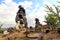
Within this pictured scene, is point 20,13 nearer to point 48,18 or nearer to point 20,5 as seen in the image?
point 20,5

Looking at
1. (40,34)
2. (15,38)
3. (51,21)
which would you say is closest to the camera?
(40,34)

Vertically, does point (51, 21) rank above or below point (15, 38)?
above

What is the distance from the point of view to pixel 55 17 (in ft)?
67.8

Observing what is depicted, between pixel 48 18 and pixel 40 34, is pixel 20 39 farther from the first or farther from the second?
pixel 48 18

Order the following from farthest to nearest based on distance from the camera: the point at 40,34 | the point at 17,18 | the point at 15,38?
the point at 17,18
the point at 15,38
the point at 40,34

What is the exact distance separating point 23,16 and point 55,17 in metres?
3.82

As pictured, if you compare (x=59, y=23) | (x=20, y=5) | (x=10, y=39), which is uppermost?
(x=20, y=5)

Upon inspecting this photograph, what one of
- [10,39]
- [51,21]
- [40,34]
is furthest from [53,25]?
[10,39]

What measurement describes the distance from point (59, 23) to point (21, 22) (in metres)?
4.42

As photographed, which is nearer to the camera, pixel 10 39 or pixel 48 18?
pixel 10 39

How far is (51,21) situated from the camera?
2134 cm

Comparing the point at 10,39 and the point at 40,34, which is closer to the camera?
the point at 40,34

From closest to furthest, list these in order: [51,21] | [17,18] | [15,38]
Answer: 1. [15,38]
2. [51,21]
3. [17,18]

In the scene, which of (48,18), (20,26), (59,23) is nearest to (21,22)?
(20,26)
